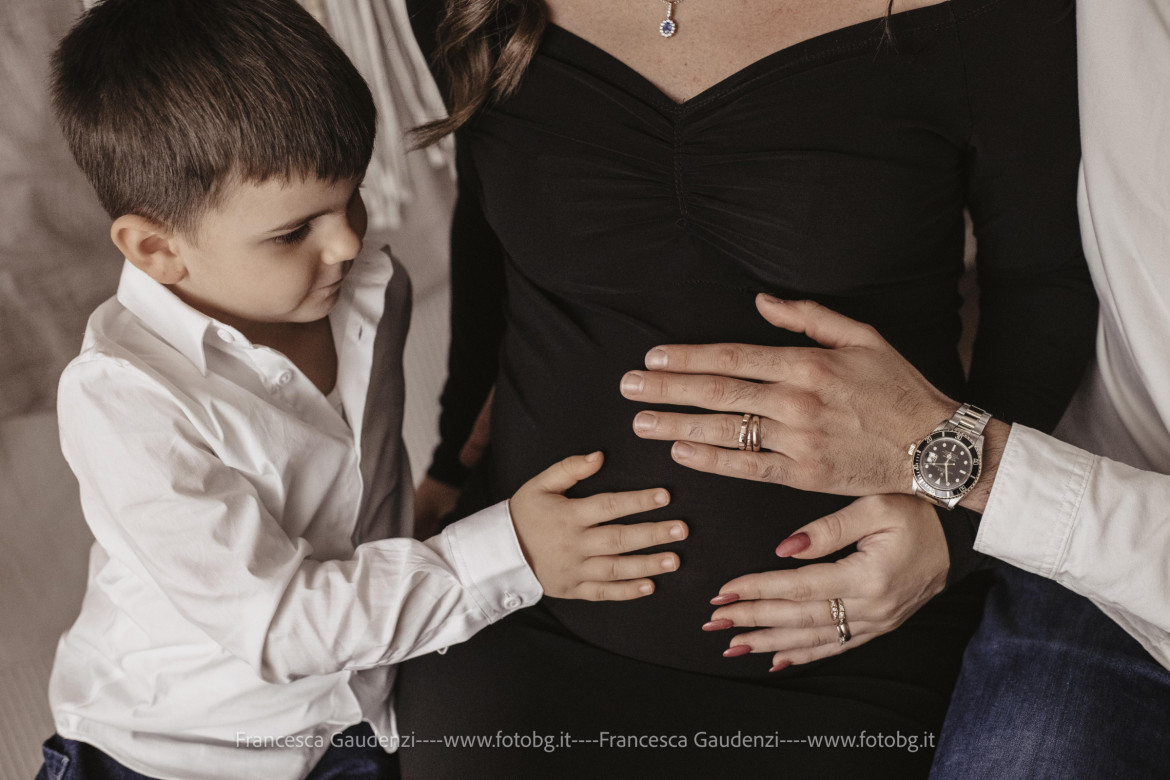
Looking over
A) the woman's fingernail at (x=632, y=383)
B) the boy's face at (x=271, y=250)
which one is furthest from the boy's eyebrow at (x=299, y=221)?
the woman's fingernail at (x=632, y=383)

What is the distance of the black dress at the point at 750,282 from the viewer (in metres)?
0.85

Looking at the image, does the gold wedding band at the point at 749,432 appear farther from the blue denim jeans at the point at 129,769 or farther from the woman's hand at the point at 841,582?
the blue denim jeans at the point at 129,769

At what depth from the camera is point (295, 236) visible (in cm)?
83

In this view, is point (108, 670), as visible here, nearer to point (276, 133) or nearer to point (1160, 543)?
point (276, 133)

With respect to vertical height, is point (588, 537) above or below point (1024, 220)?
below

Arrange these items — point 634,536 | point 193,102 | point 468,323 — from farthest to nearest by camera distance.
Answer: point 468,323 → point 634,536 → point 193,102

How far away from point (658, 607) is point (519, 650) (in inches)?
6.4

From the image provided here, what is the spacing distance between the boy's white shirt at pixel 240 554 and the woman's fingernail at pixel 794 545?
0.26 meters

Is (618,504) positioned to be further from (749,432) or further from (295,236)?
(295,236)

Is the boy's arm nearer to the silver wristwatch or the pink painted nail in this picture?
the pink painted nail

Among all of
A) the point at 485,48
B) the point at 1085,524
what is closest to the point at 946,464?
the point at 1085,524

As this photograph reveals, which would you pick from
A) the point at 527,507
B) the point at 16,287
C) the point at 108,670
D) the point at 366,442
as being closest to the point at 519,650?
the point at 527,507

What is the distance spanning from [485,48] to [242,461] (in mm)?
501

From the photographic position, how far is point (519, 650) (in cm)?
94
